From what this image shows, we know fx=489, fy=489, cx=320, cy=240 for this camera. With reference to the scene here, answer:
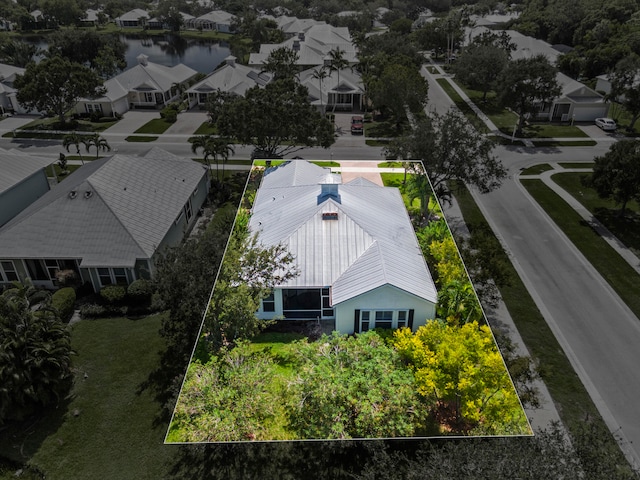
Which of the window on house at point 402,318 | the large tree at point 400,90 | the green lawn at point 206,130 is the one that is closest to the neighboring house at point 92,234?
the window on house at point 402,318

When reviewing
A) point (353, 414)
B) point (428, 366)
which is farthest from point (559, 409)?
point (353, 414)

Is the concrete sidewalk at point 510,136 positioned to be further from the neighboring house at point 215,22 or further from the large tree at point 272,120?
the neighboring house at point 215,22

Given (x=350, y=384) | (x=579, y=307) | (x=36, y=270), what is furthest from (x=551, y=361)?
(x=36, y=270)

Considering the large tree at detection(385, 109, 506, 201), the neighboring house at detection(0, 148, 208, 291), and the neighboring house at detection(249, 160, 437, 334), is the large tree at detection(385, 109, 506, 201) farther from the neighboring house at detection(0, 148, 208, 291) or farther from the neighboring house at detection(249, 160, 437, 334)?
the neighboring house at detection(0, 148, 208, 291)

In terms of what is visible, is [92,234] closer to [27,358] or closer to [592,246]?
[27,358]

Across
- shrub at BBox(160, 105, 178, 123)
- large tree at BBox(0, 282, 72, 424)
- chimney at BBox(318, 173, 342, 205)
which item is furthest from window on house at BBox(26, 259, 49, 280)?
shrub at BBox(160, 105, 178, 123)

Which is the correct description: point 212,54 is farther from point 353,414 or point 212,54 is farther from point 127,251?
point 353,414
